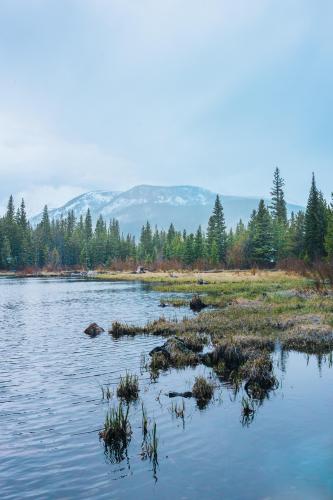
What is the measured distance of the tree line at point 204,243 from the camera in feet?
244

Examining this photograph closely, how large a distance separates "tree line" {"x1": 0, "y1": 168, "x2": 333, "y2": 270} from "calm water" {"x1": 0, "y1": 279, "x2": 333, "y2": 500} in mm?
41915

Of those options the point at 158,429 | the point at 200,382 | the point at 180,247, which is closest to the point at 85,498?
the point at 158,429

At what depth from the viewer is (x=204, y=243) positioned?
386ft

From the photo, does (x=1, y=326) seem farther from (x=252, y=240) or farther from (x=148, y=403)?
(x=252, y=240)

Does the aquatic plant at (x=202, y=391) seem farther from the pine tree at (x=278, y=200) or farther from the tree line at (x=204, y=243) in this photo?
the pine tree at (x=278, y=200)

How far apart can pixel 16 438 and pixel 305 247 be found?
69.4 meters

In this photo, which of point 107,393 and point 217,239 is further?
point 217,239

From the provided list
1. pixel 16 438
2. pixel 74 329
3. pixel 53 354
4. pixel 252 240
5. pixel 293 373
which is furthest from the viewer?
pixel 252 240

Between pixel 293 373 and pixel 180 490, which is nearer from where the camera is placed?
pixel 180 490

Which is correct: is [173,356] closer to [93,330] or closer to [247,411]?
[247,411]

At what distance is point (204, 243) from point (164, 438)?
10810 centimetres

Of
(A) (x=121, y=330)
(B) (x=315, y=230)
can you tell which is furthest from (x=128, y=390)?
(B) (x=315, y=230)

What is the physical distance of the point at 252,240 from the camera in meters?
91.1

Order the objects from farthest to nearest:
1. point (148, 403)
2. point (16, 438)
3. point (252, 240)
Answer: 1. point (252, 240)
2. point (148, 403)
3. point (16, 438)
